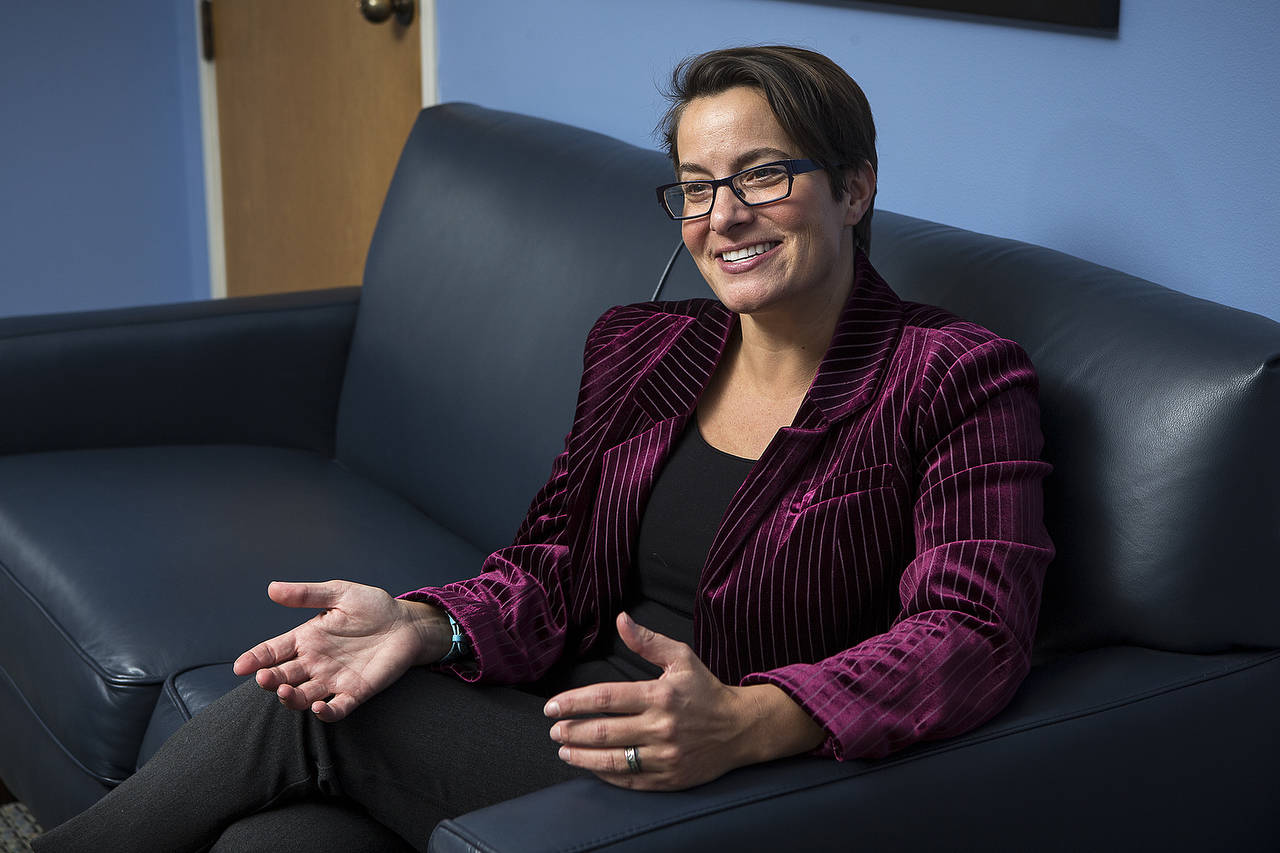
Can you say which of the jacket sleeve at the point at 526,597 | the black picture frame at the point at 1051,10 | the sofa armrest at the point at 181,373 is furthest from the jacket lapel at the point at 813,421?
the sofa armrest at the point at 181,373

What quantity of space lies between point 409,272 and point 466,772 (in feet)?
4.03

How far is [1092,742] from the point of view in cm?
111

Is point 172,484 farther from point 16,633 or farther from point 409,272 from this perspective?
point 409,272

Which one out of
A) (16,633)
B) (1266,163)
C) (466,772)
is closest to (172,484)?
(16,633)

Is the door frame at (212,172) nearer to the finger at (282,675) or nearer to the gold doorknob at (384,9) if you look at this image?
the gold doorknob at (384,9)

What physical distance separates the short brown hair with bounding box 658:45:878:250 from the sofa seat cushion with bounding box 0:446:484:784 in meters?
0.81

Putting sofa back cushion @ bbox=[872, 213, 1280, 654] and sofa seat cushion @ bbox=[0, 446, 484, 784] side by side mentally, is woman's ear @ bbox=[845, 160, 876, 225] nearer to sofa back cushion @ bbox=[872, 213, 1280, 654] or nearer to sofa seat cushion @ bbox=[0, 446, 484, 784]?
sofa back cushion @ bbox=[872, 213, 1280, 654]

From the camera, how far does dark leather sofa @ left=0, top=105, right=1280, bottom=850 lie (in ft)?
3.56

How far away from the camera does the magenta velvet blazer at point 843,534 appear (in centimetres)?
109

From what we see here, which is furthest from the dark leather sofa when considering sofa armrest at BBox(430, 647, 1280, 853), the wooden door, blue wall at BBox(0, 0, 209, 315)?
blue wall at BBox(0, 0, 209, 315)

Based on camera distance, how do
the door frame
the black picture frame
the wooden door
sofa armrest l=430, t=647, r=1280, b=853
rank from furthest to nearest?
the door frame → the wooden door → the black picture frame → sofa armrest l=430, t=647, r=1280, b=853

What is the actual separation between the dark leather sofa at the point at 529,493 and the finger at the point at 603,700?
2.3 inches

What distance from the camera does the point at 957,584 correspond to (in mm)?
1133

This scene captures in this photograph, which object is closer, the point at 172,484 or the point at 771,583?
the point at 771,583
